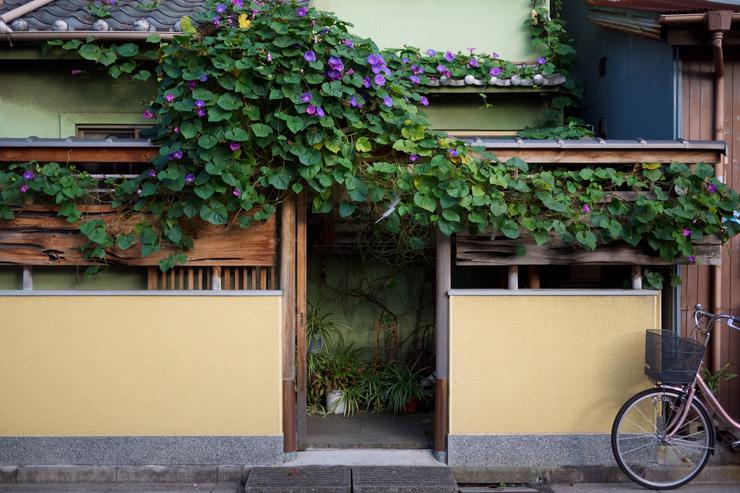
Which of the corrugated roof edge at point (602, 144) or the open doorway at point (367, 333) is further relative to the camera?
the open doorway at point (367, 333)

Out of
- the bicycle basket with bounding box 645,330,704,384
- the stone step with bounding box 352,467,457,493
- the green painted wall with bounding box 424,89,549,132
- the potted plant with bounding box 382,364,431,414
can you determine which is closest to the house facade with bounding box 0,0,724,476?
the stone step with bounding box 352,467,457,493

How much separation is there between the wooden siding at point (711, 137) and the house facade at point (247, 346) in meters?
0.58

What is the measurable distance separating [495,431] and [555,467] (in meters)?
0.59

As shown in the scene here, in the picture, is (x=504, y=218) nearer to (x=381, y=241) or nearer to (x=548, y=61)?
(x=381, y=241)

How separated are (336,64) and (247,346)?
2.40 meters

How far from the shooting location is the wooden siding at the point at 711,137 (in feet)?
21.0

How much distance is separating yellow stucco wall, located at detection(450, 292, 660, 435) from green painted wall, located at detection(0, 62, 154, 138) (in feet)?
15.3

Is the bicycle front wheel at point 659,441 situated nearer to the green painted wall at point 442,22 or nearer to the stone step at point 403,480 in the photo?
the stone step at point 403,480

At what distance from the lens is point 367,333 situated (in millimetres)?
8297

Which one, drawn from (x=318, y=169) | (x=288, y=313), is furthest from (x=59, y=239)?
(x=318, y=169)

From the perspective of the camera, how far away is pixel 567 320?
591 cm

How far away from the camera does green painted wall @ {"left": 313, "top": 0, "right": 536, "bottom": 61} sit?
338 inches

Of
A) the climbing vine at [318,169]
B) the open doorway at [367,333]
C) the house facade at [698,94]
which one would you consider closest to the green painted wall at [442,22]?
the house facade at [698,94]

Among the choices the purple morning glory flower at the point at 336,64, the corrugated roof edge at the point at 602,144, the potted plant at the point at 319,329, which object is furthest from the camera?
the potted plant at the point at 319,329
